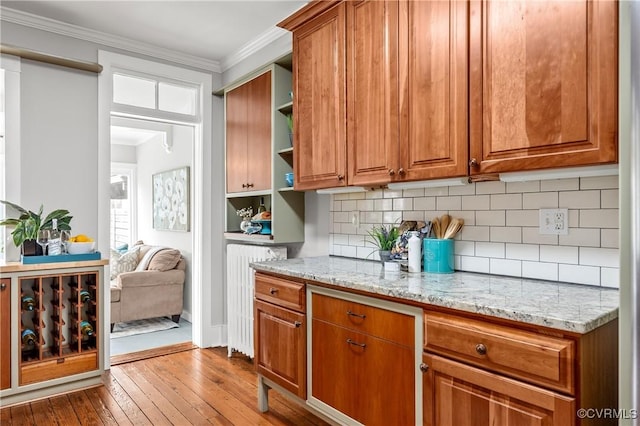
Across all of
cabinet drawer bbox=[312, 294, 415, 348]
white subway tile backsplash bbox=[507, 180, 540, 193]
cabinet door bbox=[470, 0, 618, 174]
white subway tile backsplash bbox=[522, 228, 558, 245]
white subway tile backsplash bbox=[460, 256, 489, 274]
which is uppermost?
cabinet door bbox=[470, 0, 618, 174]

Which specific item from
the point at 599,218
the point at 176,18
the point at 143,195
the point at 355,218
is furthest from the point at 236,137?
the point at 143,195

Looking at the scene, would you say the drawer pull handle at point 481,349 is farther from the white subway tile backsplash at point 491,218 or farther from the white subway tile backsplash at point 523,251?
the white subway tile backsplash at point 491,218

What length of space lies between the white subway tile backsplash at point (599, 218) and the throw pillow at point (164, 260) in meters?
4.23

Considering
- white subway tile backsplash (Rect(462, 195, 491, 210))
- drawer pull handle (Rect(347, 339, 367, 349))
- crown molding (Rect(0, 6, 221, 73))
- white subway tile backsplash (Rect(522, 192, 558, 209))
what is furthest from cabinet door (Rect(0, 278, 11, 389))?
white subway tile backsplash (Rect(522, 192, 558, 209))

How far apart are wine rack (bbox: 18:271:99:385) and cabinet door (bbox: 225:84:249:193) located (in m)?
1.30

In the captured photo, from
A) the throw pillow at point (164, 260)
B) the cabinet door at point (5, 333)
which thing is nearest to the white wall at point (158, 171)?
the throw pillow at point (164, 260)

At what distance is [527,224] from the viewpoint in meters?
1.93

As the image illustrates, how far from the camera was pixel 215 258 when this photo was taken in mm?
3990

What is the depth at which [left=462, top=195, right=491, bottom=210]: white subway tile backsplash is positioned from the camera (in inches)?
82.2

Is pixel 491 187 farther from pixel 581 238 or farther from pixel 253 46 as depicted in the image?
pixel 253 46

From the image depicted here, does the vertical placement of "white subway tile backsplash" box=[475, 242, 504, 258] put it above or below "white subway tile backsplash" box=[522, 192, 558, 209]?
below

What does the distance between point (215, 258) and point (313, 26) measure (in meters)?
2.31

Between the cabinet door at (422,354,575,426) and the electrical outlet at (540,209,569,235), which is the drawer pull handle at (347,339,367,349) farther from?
the electrical outlet at (540,209,569,235)
